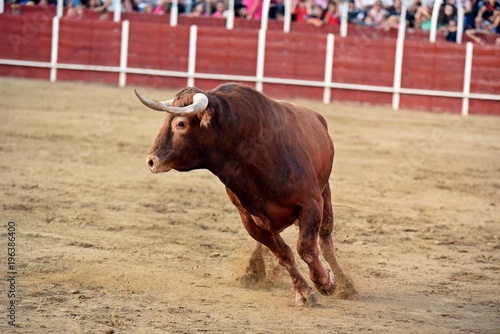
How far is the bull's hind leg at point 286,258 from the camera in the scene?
4.89m

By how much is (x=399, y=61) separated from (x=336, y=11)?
154 centimetres

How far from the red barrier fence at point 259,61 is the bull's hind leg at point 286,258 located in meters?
11.7

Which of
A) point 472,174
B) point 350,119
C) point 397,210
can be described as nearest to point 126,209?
point 397,210

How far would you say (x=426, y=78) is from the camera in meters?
16.3

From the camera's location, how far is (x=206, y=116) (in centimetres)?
444

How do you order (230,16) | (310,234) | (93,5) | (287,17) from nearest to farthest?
1. (310,234)
2. (287,17)
3. (230,16)
4. (93,5)

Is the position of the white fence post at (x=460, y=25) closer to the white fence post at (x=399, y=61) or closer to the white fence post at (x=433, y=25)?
the white fence post at (x=433, y=25)

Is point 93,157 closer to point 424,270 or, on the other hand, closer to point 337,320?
point 424,270

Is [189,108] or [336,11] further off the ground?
[336,11]

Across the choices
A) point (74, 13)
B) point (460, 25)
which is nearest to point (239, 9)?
point (74, 13)

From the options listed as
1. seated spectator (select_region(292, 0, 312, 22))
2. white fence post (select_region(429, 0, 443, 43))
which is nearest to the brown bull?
white fence post (select_region(429, 0, 443, 43))

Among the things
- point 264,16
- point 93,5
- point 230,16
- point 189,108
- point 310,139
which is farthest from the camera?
point 93,5

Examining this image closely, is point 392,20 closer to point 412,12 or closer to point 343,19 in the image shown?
point 412,12

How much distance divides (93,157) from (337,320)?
6014 mm
